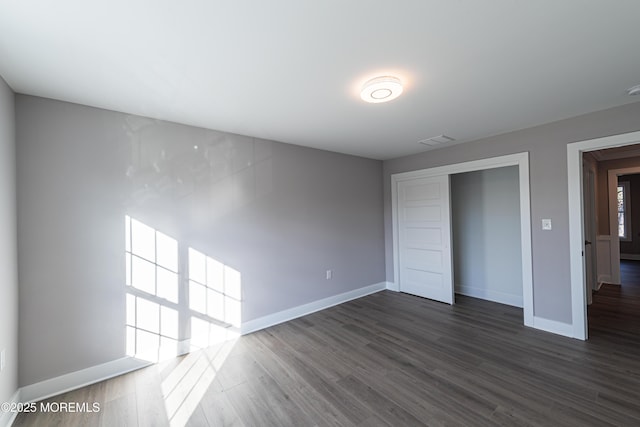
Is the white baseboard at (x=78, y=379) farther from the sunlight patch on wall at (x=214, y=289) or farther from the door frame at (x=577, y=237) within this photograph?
the door frame at (x=577, y=237)

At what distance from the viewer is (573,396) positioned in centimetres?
193

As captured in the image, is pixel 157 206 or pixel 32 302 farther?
pixel 157 206

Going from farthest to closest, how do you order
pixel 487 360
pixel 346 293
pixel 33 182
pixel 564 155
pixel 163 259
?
pixel 346 293
pixel 564 155
pixel 163 259
pixel 487 360
pixel 33 182

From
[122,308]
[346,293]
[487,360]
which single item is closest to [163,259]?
[122,308]

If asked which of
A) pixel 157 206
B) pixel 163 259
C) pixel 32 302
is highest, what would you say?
pixel 157 206

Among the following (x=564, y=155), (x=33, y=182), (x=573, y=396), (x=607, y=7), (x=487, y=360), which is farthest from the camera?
(x=564, y=155)

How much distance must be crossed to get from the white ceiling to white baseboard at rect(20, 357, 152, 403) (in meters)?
2.30

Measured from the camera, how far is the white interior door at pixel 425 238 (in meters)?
3.99

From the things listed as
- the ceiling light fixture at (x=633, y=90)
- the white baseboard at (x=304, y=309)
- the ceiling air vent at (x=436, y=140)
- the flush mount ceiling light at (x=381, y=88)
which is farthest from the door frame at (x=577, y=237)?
the white baseboard at (x=304, y=309)

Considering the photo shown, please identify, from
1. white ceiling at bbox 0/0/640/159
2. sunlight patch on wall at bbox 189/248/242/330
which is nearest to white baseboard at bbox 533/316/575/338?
white ceiling at bbox 0/0/640/159

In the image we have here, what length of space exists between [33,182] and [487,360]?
4204mm

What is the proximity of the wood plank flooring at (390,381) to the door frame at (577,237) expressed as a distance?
259 mm

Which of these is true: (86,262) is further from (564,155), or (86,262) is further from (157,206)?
(564,155)

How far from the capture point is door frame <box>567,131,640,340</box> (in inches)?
108
